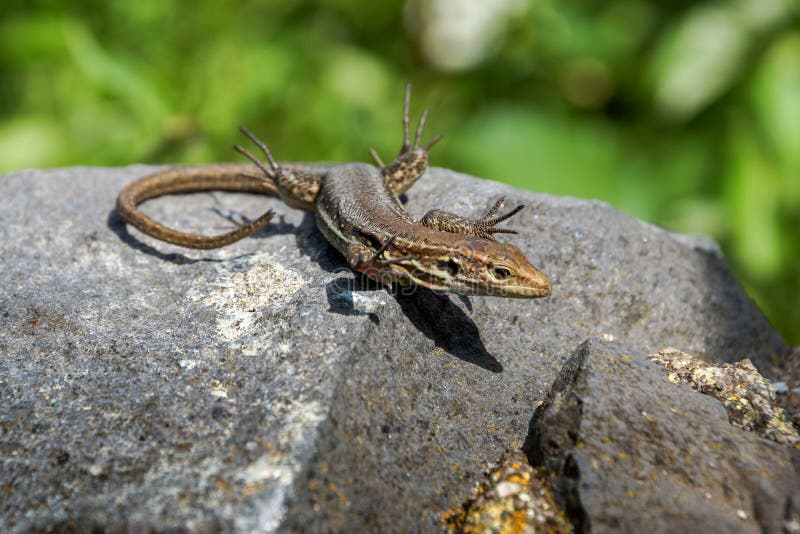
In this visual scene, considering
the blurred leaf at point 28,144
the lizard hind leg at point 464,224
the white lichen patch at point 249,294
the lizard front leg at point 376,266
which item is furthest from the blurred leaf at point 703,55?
the blurred leaf at point 28,144

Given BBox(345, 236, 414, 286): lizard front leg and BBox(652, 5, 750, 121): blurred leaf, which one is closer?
BBox(345, 236, 414, 286): lizard front leg

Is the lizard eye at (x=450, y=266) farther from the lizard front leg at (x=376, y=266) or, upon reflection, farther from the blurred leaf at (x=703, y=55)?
the blurred leaf at (x=703, y=55)

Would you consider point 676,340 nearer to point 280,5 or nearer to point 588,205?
point 588,205

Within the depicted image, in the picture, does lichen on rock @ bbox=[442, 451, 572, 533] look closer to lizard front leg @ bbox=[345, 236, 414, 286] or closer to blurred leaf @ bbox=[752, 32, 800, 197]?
lizard front leg @ bbox=[345, 236, 414, 286]

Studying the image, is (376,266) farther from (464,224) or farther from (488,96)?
(488,96)

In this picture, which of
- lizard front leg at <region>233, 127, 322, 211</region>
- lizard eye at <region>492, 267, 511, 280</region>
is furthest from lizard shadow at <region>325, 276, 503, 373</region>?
lizard front leg at <region>233, 127, 322, 211</region>

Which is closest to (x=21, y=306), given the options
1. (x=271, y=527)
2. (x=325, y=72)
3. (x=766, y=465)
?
(x=271, y=527)
